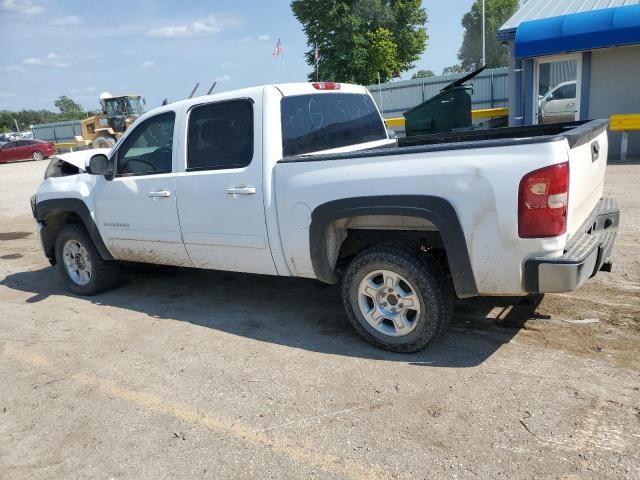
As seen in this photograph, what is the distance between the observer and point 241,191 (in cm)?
418

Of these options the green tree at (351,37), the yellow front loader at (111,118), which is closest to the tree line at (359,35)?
the green tree at (351,37)

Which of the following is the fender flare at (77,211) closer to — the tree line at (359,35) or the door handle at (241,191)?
the door handle at (241,191)

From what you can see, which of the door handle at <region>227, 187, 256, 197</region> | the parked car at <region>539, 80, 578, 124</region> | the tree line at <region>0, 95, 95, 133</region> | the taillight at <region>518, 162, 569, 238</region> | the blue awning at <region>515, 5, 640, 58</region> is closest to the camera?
the taillight at <region>518, 162, 569, 238</region>

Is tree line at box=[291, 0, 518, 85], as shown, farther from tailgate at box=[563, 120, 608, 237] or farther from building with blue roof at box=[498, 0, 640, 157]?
tailgate at box=[563, 120, 608, 237]

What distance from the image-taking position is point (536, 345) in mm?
3795

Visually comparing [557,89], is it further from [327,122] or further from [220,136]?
[220,136]

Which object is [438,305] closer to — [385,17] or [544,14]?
[544,14]

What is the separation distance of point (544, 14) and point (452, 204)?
12935mm

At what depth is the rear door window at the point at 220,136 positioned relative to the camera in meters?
4.27

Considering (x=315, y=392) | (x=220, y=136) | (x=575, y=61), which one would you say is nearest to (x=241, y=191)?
(x=220, y=136)

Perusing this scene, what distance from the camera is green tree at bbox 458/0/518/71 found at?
256ft

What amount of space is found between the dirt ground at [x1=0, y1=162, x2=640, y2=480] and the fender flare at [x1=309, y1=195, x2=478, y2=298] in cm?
67

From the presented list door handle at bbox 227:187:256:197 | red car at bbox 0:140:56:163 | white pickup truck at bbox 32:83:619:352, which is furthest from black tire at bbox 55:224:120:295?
red car at bbox 0:140:56:163

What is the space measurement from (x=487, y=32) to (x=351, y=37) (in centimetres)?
5951
